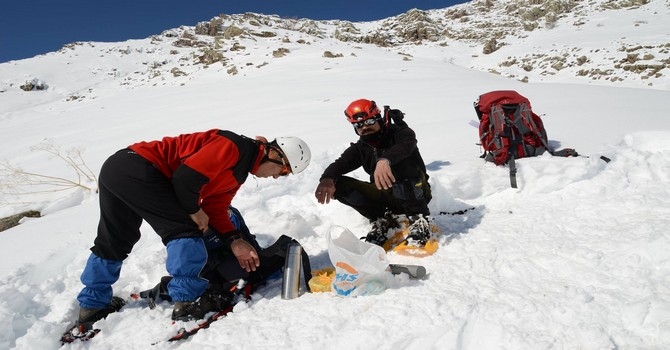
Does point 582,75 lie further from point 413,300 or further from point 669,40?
point 413,300

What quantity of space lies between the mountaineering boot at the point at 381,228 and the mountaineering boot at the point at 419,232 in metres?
0.27

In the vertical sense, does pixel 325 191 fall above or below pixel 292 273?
above

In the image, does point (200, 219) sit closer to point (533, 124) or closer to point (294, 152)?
point (294, 152)

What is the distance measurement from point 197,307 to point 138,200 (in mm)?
738

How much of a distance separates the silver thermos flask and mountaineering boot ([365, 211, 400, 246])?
2.34 feet

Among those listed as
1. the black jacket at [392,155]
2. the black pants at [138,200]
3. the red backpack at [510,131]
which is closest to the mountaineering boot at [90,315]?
the black pants at [138,200]

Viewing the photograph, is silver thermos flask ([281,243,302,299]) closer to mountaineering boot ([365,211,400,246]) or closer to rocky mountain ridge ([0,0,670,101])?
mountaineering boot ([365,211,400,246])

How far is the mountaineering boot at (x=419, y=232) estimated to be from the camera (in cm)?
283

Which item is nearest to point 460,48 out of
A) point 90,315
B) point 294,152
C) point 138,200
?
point 294,152

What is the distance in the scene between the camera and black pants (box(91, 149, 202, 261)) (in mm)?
2264

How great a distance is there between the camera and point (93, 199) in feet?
17.5

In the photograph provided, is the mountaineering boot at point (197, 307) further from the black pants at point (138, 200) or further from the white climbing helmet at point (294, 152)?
the white climbing helmet at point (294, 152)

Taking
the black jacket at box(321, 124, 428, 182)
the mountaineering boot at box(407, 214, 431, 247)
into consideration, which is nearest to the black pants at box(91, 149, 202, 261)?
the black jacket at box(321, 124, 428, 182)

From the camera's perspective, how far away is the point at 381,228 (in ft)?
10.4
